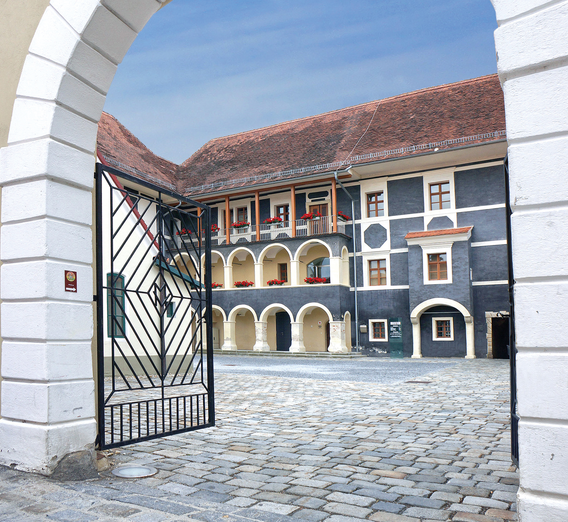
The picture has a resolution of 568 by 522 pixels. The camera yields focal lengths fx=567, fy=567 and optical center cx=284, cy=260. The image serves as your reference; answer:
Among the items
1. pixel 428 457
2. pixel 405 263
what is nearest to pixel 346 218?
pixel 405 263

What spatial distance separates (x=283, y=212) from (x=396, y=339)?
9.96 meters

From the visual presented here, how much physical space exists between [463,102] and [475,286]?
1015cm

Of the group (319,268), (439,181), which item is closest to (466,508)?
(439,181)

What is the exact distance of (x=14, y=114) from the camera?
201 inches

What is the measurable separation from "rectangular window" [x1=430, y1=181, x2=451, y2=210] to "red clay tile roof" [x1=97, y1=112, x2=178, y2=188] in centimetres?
1551

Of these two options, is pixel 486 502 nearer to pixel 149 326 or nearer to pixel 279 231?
pixel 149 326

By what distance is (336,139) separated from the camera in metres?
32.7

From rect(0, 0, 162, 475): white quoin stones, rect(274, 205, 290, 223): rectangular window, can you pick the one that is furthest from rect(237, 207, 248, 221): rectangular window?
rect(0, 0, 162, 475): white quoin stones

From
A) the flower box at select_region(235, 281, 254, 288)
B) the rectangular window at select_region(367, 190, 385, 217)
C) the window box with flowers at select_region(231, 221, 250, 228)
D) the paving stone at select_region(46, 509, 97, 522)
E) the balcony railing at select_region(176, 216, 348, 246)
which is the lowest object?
the paving stone at select_region(46, 509, 97, 522)

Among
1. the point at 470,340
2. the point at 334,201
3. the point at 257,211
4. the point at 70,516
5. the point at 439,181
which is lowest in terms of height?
the point at 470,340

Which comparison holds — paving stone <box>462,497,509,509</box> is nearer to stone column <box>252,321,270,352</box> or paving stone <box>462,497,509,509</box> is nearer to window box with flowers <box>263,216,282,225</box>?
stone column <box>252,321,270,352</box>

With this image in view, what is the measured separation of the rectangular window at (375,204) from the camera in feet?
99.1

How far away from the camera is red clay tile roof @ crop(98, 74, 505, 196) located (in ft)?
94.3

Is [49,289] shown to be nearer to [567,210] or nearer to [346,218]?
[567,210]
